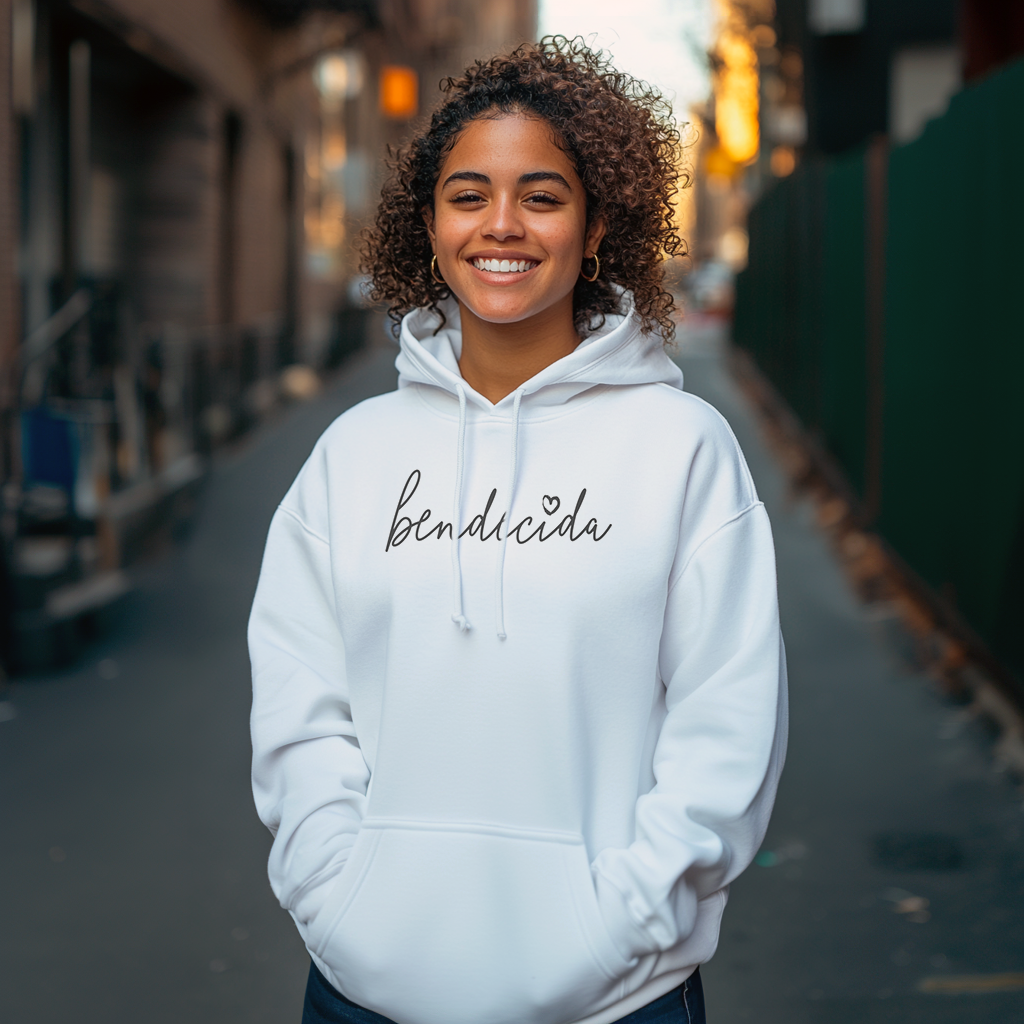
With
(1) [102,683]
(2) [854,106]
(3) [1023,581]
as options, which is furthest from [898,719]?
(2) [854,106]

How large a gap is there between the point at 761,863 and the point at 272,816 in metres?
2.84

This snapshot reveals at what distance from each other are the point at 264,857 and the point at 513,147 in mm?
3232

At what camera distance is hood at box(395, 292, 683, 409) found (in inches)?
78.3

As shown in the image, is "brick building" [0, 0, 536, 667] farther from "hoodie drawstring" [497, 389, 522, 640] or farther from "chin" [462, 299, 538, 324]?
"hoodie drawstring" [497, 389, 522, 640]

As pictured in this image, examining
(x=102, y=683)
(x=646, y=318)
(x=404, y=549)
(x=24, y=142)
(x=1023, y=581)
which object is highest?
(x=24, y=142)

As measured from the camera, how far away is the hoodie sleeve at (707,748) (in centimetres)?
179

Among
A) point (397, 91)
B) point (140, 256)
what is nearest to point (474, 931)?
point (140, 256)

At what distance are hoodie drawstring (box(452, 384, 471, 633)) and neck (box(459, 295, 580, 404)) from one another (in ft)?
0.28

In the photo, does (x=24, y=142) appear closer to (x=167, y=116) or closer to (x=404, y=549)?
(x=167, y=116)

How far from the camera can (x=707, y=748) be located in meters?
1.85

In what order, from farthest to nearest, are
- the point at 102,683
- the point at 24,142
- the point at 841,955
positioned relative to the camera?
the point at 24,142, the point at 102,683, the point at 841,955

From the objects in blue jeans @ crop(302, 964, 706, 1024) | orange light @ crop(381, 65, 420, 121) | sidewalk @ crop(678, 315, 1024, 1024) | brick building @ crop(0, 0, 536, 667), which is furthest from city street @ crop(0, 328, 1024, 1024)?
orange light @ crop(381, 65, 420, 121)

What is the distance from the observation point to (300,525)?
82.9 inches

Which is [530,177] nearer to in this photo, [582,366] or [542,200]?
[542,200]
